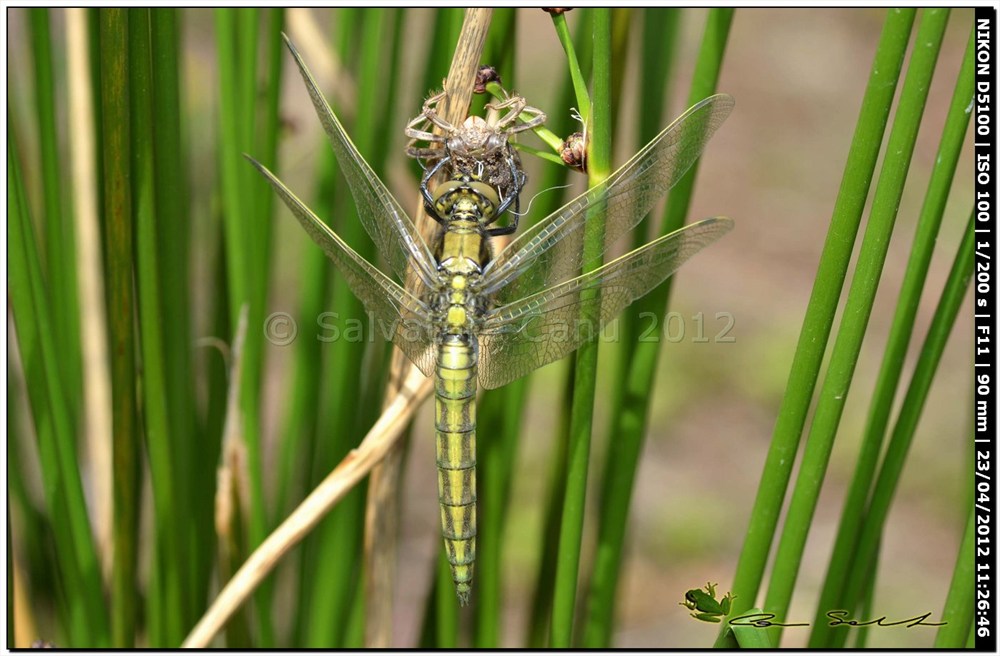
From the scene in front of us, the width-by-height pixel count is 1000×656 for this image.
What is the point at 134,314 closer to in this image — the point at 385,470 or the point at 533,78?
the point at 385,470

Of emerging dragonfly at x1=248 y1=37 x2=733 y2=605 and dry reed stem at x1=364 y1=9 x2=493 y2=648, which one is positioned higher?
emerging dragonfly at x1=248 y1=37 x2=733 y2=605

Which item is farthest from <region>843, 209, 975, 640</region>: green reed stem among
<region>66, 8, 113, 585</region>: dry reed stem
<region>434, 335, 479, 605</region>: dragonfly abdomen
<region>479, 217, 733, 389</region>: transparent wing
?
<region>66, 8, 113, 585</region>: dry reed stem

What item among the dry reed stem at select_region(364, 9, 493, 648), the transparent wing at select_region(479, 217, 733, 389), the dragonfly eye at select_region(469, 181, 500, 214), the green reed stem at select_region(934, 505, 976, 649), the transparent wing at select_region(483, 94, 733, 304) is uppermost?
the dragonfly eye at select_region(469, 181, 500, 214)

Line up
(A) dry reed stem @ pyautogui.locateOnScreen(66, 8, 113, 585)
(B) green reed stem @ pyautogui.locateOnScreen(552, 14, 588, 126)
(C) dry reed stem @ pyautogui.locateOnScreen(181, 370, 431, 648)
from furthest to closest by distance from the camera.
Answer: (A) dry reed stem @ pyautogui.locateOnScreen(66, 8, 113, 585)
(C) dry reed stem @ pyautogui.locateOnScreen(181, 370, 431, 648)
(B) green reed stem @ pyautogui.locateOnScreen(552, 14, 588, 126)

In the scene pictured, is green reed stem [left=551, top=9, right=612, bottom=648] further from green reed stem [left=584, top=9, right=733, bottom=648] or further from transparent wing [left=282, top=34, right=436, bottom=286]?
transparent wing [left=282, top=34, right=436, bottom=286]


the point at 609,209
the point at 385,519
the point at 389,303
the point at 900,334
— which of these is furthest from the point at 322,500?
the point at 900,334

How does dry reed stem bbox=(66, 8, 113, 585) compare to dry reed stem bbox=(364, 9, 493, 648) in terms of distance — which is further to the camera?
dry reed stem bbox=(66, 8, 113, 585)

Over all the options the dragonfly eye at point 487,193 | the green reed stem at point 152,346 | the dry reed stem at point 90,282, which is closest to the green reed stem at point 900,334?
the dragonfly eye at point 487,193

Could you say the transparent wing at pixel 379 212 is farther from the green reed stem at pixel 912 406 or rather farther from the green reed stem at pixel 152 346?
the green reed stem at pixel 912 406
